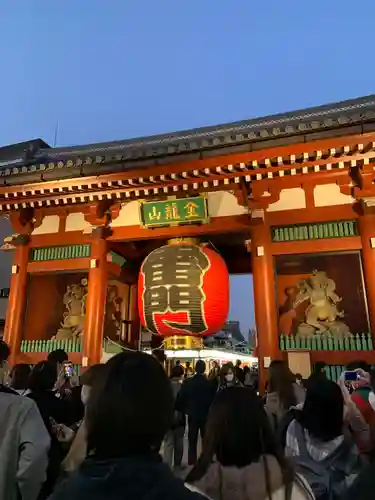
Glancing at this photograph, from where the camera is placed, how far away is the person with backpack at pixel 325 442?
2.13 metres

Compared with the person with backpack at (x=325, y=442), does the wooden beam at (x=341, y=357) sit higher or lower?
higher

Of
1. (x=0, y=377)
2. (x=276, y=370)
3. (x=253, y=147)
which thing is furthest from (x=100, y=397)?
(x=253, y=147)

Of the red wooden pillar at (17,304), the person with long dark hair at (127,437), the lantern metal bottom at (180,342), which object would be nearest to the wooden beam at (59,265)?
the red wooden pillar at (17,304)

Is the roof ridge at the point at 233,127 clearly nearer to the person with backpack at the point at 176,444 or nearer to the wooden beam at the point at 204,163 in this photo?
the wooden beam at the point at 204,163

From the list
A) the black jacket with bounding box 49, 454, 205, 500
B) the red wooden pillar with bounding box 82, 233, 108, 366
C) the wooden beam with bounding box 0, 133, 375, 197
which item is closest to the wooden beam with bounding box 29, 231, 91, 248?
the red wooden pillar with bounding box 82, 233, 108, 366

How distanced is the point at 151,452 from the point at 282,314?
289 inches

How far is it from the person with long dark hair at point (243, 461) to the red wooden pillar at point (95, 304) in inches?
253

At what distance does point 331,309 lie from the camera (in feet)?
23.8

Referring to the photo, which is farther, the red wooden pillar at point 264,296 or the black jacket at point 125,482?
the red wooden pillar at point 264,296

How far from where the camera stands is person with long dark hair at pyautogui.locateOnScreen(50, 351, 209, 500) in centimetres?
95

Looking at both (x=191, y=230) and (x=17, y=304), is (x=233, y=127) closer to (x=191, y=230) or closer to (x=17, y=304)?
(x=191, y=230)

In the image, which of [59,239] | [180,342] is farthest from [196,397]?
[59,239]

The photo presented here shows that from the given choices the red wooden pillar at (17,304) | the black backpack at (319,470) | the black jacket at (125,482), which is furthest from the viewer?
the red wooden pillar at (17,304)

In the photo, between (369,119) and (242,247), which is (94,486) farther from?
(242,247)
